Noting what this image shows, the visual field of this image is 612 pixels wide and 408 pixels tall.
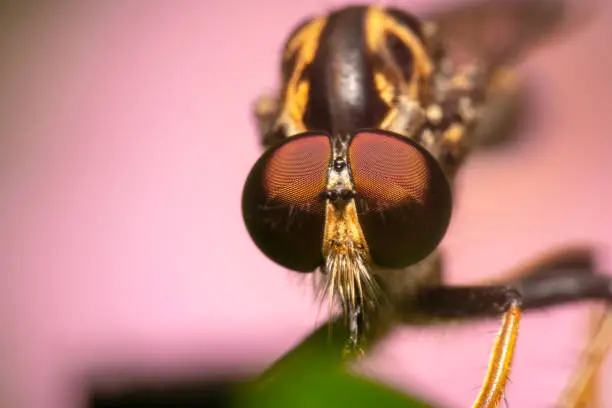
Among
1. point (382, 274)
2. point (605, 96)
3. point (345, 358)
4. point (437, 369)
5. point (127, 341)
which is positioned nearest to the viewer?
point (345, 358)

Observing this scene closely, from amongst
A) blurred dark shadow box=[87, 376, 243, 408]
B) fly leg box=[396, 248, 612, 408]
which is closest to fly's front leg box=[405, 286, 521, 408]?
fly leg box=[396, 248, 612, 408]

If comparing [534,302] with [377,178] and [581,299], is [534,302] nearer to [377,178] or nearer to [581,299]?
[581,299]

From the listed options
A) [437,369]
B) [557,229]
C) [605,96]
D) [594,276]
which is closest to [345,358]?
[594,276]

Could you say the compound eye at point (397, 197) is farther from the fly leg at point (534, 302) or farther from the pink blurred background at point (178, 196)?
the pink blurred background at point (178, 196)

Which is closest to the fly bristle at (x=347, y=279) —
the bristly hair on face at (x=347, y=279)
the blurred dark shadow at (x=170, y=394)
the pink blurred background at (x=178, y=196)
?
the bristly hair on face at (x=347, y=279)

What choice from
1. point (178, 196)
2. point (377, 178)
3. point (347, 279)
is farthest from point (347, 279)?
point (178, 196)

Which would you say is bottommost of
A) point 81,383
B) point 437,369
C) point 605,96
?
point 437,369

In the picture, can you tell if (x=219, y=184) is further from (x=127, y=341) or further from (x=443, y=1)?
(x=443, y=1)
